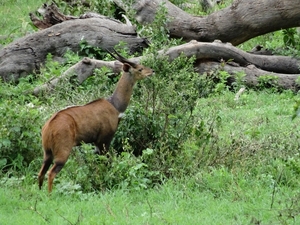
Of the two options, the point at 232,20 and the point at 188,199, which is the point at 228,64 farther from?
the point at 188,199

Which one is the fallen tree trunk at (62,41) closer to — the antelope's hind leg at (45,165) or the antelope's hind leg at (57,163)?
the antelope's hind leg at (45,165)

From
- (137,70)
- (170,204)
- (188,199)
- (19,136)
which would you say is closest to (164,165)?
(188,199)


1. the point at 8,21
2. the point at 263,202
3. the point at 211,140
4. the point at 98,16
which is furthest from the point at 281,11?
the point at 8,21

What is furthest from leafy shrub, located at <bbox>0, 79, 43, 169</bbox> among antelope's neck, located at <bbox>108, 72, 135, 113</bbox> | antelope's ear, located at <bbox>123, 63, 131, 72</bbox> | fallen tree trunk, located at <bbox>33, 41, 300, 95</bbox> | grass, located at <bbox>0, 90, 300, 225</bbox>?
fallen tree trunk, located at <bbox>33, 41, 300, 95</bbox>

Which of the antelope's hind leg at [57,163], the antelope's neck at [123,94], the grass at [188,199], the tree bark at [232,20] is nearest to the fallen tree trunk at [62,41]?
the tree bark at [232,20]

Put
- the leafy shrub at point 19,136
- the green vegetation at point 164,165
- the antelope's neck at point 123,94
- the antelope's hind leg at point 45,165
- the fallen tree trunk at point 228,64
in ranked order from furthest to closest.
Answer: the fallen tree trunk at point 228,64 → the antelope's neck at point 123,94 → the leafy shrub at point 19,136 → the antelope's hind leg at point 45,165 → the green vegetation at point 164,165

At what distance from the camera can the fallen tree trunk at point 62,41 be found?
12461 millimetres

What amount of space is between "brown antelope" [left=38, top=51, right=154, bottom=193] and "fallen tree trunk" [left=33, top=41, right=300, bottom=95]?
2.62 metres

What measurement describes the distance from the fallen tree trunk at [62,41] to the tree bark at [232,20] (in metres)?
0.93

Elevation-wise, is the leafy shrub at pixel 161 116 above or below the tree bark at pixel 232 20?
below

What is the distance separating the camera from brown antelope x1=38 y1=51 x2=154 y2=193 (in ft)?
24.1

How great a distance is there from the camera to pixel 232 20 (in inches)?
507

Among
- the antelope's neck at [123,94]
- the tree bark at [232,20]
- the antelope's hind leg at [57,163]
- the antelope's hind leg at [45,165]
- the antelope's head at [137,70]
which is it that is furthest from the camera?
the tree bark at [232,20]

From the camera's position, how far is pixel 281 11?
Result: 487 inches
